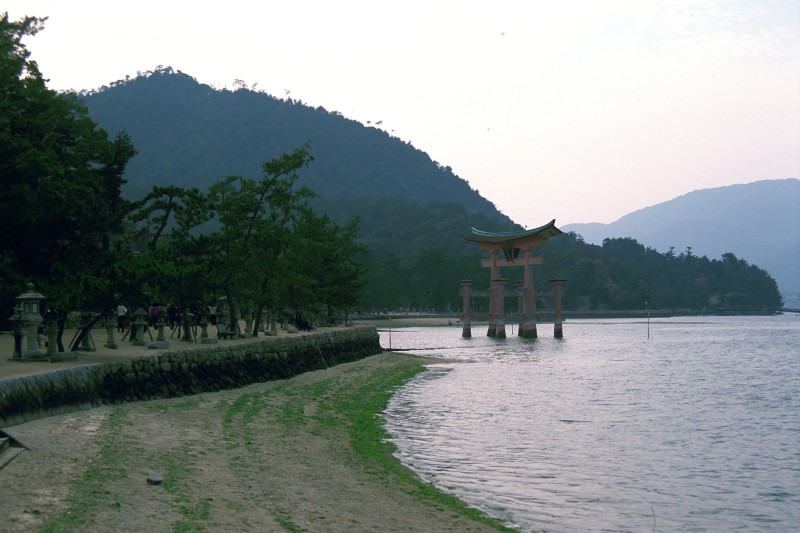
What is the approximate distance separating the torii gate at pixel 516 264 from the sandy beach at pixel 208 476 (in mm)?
53437

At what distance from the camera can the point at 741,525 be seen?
35.4 ft

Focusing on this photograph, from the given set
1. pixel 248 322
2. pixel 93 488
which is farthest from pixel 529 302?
pixel 93 488

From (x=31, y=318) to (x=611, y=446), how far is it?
13008 millimetres

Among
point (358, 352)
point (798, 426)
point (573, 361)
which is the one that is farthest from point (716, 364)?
point (798, 426)

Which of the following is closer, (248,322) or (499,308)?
(248,322)

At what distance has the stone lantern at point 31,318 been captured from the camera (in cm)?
1777

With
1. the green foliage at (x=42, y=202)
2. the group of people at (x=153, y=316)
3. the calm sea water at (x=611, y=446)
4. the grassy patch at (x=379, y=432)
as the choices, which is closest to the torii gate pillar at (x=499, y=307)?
the calm sea water at (x=611, y=446)

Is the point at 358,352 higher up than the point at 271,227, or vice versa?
the point at 271,227

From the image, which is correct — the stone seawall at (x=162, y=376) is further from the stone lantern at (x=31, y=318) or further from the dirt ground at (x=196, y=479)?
the stone lantern at (x=31, y=318)

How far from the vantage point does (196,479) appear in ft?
36.5

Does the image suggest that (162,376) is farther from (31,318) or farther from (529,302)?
(529,302)

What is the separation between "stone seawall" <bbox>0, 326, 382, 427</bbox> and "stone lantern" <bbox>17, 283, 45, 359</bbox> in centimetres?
202

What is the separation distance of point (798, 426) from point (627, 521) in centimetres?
1144

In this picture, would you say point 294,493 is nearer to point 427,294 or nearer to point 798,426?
point 798,426
